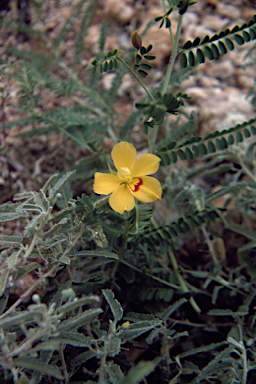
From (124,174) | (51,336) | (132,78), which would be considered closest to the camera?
(51,336)

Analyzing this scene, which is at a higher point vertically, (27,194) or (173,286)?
(27,194)

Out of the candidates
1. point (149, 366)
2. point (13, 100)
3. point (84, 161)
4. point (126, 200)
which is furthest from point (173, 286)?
point (13, 100)

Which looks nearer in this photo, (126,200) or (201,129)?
(126,200)

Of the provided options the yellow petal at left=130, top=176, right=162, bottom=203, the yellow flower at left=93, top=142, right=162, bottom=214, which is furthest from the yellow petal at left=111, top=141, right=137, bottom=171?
the yellow petal at left=130, top=176, right=162, bottom=203

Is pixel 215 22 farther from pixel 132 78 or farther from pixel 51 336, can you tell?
pixel 51 336

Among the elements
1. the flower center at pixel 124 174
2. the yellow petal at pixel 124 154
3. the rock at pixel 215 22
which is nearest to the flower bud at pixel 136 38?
the yellow petal at pixel 124 154

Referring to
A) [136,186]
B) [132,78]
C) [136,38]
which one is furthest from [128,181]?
[132,78]

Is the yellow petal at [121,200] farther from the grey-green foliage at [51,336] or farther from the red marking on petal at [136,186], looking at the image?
the grey-green foliage at [51,336]

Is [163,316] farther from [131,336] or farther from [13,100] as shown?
[13,100]
